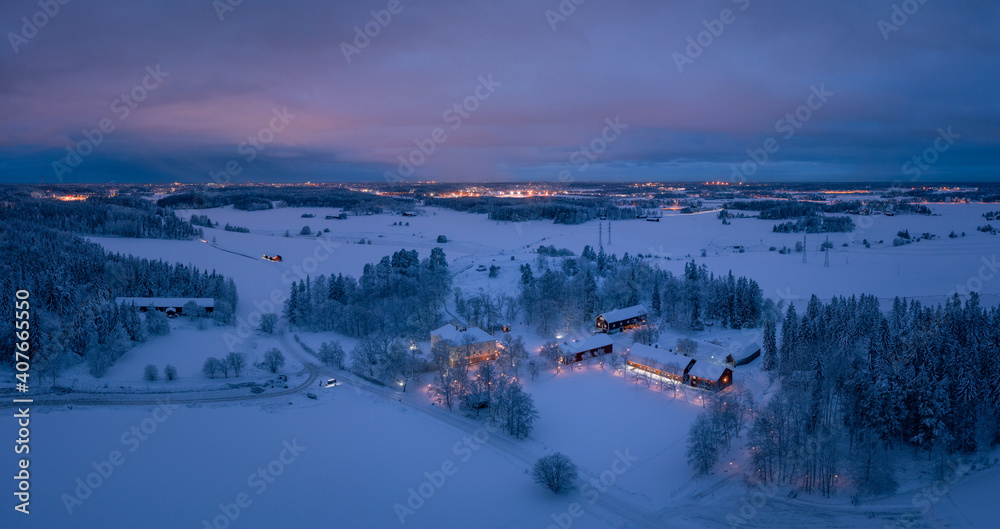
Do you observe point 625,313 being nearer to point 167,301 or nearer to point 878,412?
point 878,412

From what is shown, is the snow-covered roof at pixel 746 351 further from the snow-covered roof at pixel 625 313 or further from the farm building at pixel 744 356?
the snow-covered roof at pixel 625 313

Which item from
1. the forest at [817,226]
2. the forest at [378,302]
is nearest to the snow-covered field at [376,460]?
the forest at [378,302]

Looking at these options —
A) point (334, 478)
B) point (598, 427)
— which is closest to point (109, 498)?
point (334, 478)

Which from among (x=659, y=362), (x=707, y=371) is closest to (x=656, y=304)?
(x=659, y=362)

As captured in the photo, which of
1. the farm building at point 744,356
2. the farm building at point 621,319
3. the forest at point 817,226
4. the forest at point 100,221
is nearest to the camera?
the farm building at point 744,356

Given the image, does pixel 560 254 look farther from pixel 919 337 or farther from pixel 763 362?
pixel 919 337

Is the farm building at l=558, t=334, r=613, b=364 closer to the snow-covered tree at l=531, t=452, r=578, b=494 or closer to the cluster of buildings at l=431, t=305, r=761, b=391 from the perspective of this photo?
the cluster of buildings at l=431, t=305, r=761, b=391

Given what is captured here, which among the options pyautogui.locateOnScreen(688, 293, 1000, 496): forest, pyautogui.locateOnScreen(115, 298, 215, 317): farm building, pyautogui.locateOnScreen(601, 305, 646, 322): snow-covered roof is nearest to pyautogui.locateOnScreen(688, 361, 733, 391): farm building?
pyautogui.locateOnScreen(688, 293, 1000, 496): forest
